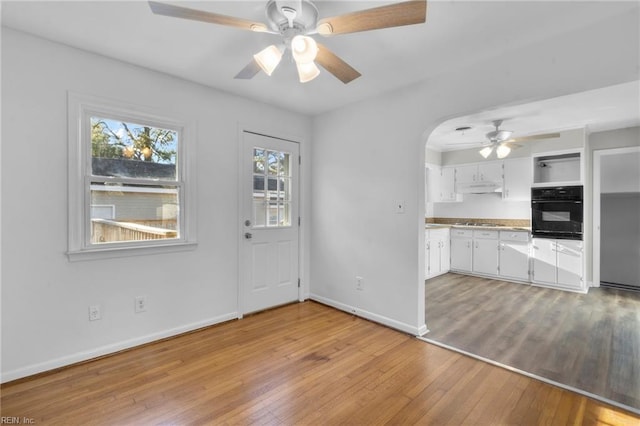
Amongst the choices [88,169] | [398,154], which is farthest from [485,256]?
[88,169]

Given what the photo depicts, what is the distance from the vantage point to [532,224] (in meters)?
4.87

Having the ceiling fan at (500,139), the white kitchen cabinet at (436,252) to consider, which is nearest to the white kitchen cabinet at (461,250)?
the white kitchen cabinet at (436,252)

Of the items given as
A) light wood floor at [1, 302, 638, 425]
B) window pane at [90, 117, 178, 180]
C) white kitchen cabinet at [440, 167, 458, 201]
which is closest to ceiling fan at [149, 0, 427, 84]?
window pane at [90, 117, 178, 180]

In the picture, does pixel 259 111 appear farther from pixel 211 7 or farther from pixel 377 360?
pixel 377 360

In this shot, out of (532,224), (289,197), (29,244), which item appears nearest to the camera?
(29,244)

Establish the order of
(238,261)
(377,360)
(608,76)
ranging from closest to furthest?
(608,76) → (377,360) → (238,261)

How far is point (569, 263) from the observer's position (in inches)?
179

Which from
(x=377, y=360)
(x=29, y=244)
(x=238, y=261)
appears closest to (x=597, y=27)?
(x=377, y=360)

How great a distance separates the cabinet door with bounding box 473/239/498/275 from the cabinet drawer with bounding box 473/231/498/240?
5 centimetres

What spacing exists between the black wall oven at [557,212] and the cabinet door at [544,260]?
13 centimetres

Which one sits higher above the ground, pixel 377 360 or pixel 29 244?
pixel 29 244

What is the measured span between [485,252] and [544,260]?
84cm

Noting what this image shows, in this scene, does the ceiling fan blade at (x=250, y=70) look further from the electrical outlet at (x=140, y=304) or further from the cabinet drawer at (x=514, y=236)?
the cabinet drawer at (x=514, y=236)

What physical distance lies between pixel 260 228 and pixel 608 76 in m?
3.27
